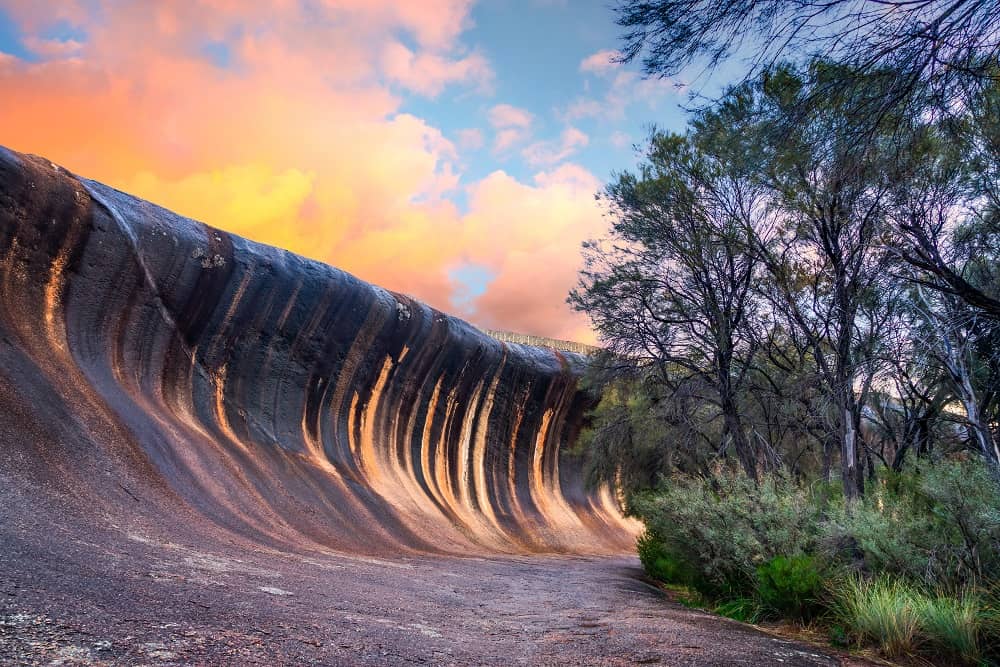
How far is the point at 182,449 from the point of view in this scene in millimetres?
12242

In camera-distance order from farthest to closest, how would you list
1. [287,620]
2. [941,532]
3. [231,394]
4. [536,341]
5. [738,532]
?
[536,341]
[231,394]
[738,532]
[941,532]
[287,620]

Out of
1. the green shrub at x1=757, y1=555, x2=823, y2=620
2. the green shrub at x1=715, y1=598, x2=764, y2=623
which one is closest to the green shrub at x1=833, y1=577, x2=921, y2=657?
the green shrub at x1=757, y1=555, x2=823, y2=620

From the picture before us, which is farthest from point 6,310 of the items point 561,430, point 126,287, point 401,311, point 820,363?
point 561,430

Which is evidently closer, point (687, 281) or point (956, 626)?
point (956, 626)

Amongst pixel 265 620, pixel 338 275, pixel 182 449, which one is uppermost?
pixel 338 275

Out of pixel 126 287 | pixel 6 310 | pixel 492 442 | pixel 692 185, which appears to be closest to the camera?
Result: pixel 6 310

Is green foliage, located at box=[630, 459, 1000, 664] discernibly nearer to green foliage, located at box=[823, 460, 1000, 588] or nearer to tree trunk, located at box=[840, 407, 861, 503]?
green foliage, located at box=[823, 460, 1000, 588]

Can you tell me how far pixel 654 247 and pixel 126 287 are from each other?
11620 millimetres

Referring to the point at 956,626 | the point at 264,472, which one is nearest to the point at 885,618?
the point at 956,626

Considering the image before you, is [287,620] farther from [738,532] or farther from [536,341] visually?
[536,341]

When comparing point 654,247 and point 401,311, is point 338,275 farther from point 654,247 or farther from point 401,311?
point 654,247

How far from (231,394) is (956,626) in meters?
14.6

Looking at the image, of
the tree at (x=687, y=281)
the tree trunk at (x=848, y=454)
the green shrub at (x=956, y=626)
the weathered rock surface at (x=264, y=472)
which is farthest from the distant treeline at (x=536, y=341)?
the green shrub at (x=956, y=626)

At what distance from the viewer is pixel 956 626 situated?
496cm
